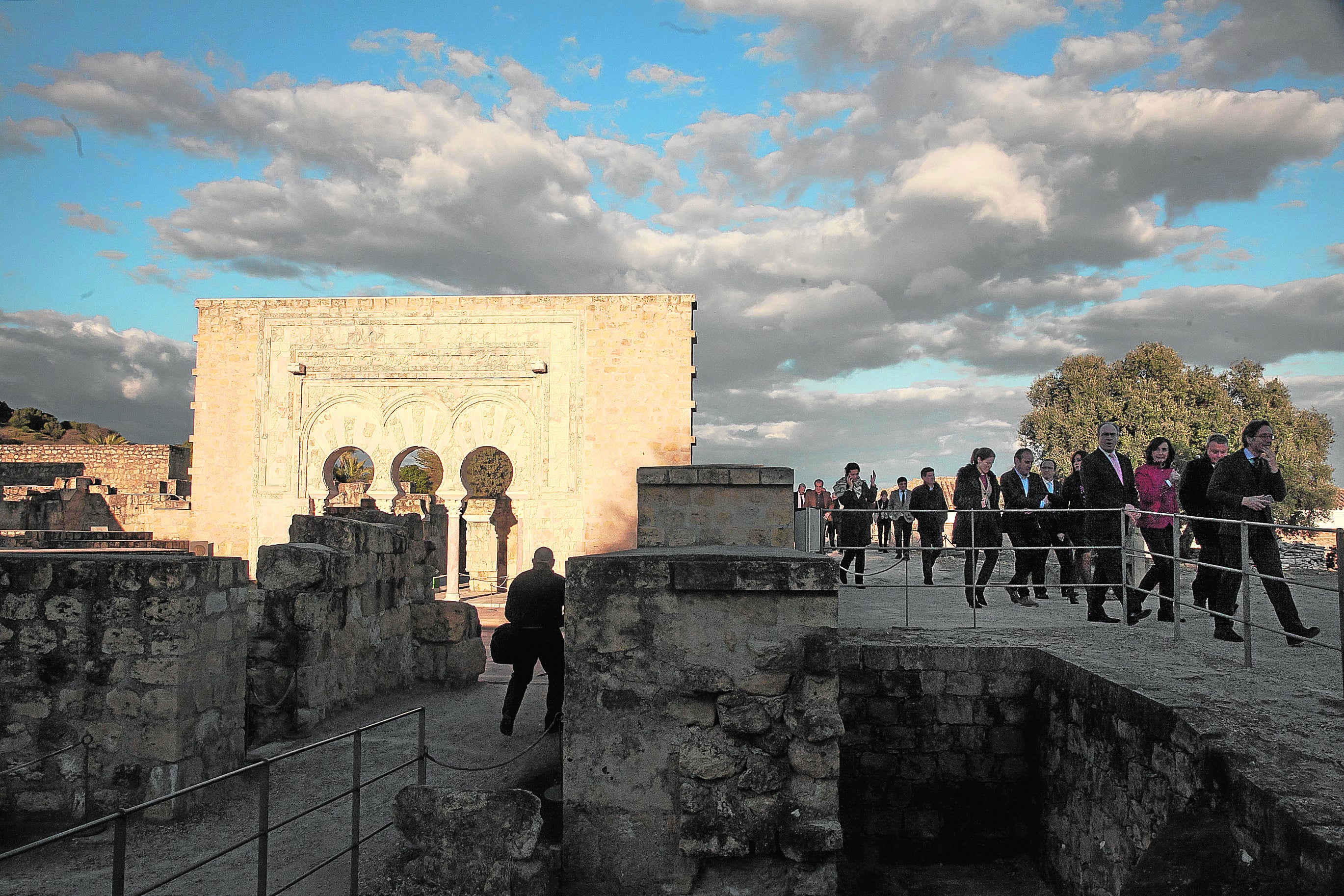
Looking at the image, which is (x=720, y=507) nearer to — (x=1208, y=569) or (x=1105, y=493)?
(x=1105, y=493)

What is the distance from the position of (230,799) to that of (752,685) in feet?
10.5

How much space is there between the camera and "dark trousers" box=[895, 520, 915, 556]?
8117mm

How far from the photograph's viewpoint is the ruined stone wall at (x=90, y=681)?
4.46 metres

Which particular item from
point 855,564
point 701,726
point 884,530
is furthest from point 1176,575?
point 884,530

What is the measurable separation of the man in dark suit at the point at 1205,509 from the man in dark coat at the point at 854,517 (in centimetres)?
398

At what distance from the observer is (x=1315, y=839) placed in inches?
97.7

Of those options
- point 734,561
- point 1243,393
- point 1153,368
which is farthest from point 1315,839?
point 1243,393

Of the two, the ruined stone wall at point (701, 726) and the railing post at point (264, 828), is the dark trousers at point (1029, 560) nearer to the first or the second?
the ruined stone wall at point (701, 726)

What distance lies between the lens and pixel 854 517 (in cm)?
1127

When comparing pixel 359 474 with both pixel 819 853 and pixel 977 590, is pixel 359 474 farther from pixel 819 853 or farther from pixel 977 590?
pixel 819 853

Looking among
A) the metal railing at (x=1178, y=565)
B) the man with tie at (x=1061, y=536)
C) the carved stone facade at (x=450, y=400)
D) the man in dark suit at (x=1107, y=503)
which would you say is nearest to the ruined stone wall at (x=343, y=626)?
the metal railing at (x=1178, y=565)

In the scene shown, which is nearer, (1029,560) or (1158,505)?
(1158,505)

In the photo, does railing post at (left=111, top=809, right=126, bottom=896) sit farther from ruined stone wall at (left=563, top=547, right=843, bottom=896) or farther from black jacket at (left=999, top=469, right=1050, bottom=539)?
black jacket at (left=999, top=469, right=1050, bottom=539)

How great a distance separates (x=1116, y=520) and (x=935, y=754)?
9.73 ft
